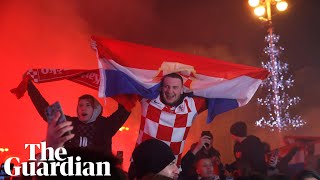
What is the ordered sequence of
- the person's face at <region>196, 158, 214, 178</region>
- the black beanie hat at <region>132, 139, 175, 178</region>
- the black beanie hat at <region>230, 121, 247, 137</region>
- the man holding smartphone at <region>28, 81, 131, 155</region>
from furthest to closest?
the black beanie hat at <region>230, 121, 247, 137</region> < the person's face at <region>196, 158, 214, 178</region> < the man holding smartphone at <region>28, 81, 131, 155</region> < the black beanie hat at <region>132, 139, 175, 178</region>

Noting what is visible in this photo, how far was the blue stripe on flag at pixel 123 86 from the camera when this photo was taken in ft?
12.6

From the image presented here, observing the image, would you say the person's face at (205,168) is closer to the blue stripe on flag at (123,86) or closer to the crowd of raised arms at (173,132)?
the crowd of raised arms at (173,132)

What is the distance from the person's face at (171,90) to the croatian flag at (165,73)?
8cm

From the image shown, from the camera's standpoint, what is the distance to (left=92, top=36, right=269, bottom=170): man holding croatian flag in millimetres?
3863

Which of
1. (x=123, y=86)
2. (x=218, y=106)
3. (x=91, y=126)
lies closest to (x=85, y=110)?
(x=91, y=126)

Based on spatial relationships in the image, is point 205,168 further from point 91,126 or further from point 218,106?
point 91,126

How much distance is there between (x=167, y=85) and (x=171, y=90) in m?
0.06

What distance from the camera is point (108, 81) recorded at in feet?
12.6

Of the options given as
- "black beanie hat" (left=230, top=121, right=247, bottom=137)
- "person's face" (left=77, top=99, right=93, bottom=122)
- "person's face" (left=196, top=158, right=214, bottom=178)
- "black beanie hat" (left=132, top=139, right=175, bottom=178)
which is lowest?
"person's face" (left=196, top=158, right=214, bottom=178)

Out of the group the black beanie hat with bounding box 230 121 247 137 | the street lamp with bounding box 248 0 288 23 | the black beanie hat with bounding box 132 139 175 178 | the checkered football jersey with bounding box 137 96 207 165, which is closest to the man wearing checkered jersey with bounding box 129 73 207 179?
the checkered football jersey with bounding box 137 96 207 165

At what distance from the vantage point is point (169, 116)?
3.88 metres

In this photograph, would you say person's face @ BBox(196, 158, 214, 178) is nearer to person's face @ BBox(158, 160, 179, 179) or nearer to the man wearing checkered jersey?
the man wearing checkered jersey

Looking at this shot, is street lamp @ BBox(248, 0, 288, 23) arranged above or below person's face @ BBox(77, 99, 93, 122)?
above

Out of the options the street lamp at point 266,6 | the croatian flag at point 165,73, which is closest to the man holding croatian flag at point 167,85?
the croatian flag at point 165,73
